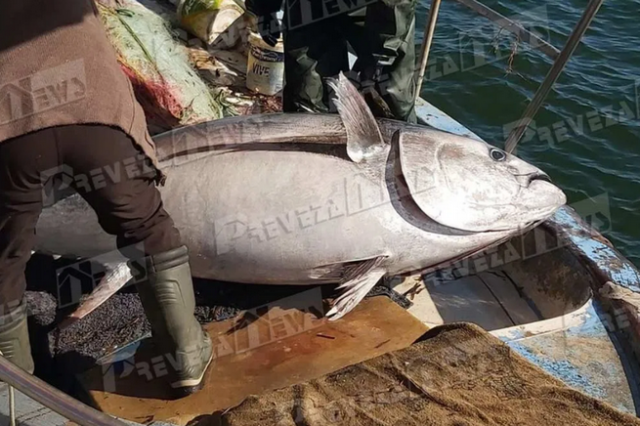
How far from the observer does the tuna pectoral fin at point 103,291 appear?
3.10m

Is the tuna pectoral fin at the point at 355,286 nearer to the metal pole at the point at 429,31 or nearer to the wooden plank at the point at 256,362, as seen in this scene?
the wooden plank at the point at 256,362

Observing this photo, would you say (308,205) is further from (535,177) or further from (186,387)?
(535,177)

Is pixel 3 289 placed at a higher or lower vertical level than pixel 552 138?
higher

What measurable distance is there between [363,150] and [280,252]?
22.0 inches

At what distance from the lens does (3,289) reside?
8.25 feet

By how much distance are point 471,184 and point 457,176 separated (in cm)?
7

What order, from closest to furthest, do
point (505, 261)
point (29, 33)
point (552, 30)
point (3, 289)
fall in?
point (29, 33) → point (3, 289) → point (505, 261) → point (552, 30)

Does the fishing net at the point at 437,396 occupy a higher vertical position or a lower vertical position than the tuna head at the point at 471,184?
lower

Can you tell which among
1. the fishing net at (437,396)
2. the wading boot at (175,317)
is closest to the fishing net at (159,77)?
the wading boot at (175,317)

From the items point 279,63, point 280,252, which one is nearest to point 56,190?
point 280,252

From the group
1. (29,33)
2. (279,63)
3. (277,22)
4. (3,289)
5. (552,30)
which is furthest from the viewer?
(552,30)

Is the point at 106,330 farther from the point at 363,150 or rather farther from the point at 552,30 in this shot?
the point at 552,30

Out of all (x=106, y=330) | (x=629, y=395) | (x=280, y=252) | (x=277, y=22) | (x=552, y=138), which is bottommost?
(x=552, y=138)

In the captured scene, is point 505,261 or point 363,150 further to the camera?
point 505,261
